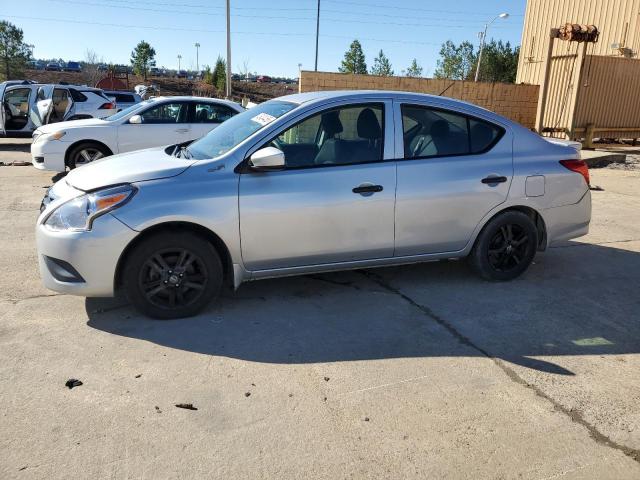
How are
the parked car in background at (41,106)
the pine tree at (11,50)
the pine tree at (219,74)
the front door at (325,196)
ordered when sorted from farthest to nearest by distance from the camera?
the pine tree at (219,74)
the pine tree at (11,50)
the parked car in background at (41,106)
the front door at (325,196)

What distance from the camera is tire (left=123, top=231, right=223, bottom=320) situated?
12.8 feet

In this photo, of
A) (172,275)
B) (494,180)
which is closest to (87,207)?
(172,275)

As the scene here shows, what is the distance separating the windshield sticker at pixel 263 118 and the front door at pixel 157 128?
5585 mm

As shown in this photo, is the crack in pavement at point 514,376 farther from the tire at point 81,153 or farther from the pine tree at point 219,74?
the pine tree at point 219,74

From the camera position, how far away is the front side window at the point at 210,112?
10086 millimetres

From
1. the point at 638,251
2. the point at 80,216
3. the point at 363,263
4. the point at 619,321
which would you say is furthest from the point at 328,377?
the point at 638,251

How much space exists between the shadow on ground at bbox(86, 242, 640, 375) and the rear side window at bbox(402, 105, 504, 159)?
1.21 m

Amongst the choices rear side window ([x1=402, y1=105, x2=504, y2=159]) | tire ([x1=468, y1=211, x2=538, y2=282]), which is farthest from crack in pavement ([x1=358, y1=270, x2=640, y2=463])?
rear side window ([x1=402, y1=105, x2=504, y2=159])

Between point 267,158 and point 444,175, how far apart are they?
156cm

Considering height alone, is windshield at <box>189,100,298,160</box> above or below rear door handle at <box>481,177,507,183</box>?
above

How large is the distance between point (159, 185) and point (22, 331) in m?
1.40

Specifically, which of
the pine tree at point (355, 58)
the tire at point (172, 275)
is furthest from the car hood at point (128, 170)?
the pine tree at point (355, 58)

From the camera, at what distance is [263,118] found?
4.49 meters

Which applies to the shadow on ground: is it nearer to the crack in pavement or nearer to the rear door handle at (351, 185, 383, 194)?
the crack in pavement
